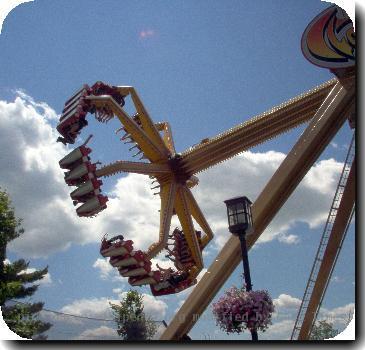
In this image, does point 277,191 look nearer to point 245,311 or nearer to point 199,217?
point 245,311

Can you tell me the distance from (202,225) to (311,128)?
11.2m

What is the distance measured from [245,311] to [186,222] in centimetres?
1509

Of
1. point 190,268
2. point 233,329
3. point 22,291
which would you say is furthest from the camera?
point 22,291

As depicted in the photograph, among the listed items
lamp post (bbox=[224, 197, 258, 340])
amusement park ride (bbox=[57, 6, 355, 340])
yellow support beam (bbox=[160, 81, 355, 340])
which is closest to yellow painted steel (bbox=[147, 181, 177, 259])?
amusement park ride (bbox=[57, 6, 355, 340])

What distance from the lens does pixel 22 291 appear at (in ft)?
104

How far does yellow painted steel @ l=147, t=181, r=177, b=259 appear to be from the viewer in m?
24.0

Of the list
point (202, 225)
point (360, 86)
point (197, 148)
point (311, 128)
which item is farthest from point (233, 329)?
point (202, 225)

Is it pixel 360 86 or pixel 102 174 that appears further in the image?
pixel 102 174

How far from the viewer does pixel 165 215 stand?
24359mm

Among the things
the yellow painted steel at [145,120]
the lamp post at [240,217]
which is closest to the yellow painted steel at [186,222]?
the yellow painted steel at [145,120]

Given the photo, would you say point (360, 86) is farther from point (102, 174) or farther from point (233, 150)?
point (102, 174)

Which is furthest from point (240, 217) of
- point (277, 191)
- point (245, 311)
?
point (277, 191)

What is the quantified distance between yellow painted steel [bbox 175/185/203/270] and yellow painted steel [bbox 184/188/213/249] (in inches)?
26.7

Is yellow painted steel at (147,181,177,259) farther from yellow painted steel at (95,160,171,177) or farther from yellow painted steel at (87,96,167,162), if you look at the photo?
yellow painted steel at (87,96,167,162)
